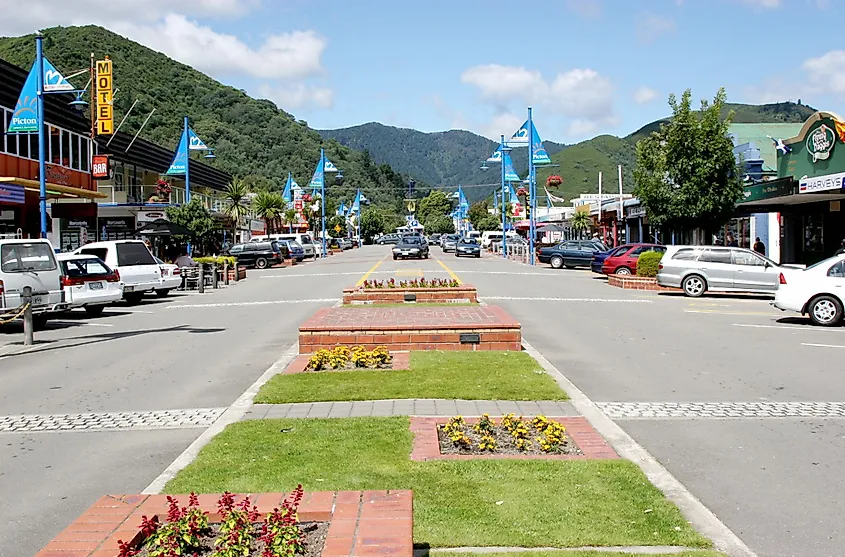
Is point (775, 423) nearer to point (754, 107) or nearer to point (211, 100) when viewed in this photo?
point (211, 100)

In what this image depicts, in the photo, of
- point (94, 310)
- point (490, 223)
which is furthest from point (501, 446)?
point (490, 223)

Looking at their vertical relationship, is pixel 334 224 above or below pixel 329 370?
above

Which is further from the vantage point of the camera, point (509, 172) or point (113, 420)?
point (509, 172)

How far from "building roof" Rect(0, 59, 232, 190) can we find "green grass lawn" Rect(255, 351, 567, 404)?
22.0m

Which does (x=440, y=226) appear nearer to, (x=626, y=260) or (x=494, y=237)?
(x=494, y=237)

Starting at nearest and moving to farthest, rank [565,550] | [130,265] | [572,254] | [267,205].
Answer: [565,550] < [130,265] < [572,254] < [267,205]

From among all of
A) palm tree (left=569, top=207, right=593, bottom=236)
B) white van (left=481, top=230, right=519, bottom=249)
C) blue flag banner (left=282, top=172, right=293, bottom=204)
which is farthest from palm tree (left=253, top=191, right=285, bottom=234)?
palm tree (left=569, top=207, right=593, bottom=236)

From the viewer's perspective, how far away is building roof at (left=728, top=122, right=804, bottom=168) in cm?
4456

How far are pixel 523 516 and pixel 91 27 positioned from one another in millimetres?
116187

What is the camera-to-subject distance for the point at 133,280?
2480 centimetres

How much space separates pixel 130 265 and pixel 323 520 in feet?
72.4

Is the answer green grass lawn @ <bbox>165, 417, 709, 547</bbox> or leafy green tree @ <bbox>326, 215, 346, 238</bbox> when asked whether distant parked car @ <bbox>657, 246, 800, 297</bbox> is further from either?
leafy green tree @ <bbox>326, 215, 346, 238</bbox>

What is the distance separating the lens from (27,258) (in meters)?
18.2

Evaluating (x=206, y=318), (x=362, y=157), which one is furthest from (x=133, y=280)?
(x=362, y=157)
